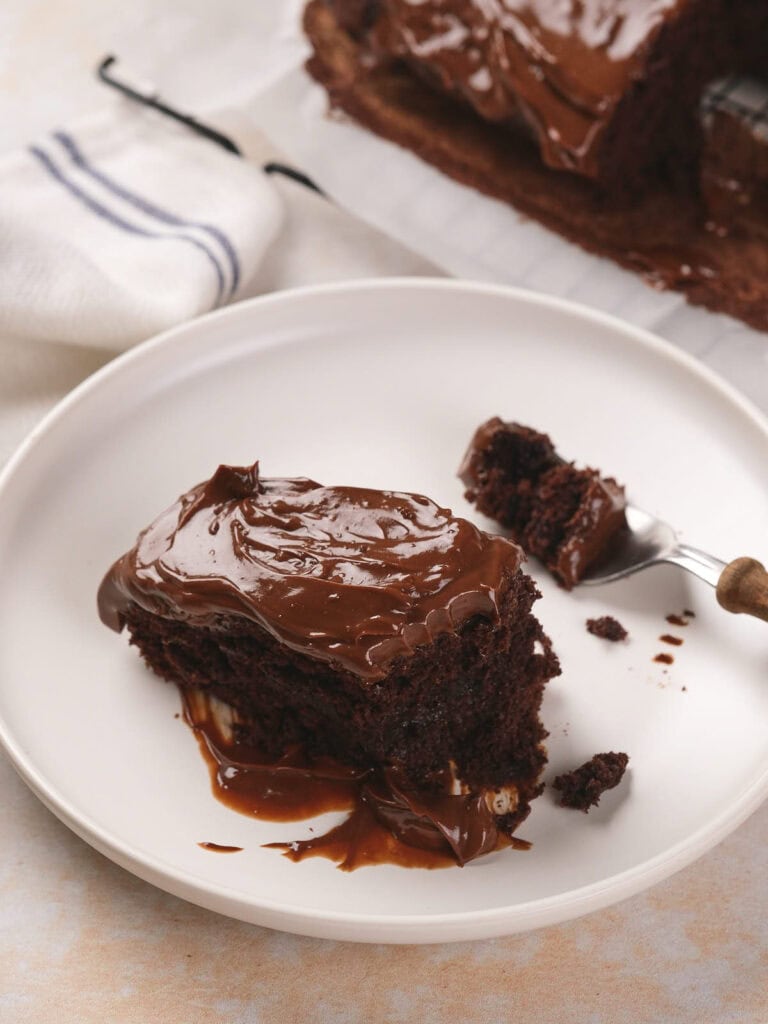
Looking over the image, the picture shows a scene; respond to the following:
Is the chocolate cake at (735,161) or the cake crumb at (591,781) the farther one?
the chocolate cake at (735,161)

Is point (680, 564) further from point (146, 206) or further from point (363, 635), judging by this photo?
point (146, 206)

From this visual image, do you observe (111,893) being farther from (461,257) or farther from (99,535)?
(461,257)

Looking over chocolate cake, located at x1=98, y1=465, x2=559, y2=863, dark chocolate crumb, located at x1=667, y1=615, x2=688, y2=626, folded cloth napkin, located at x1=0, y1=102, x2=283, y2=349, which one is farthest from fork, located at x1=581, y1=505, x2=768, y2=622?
folded cloth napkin, located at x1=0, y1=102, x2=283, y2=349

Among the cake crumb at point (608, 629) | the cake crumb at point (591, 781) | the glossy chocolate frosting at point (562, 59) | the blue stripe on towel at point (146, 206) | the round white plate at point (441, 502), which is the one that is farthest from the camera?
the blue stripe on towel at point (146, 206)

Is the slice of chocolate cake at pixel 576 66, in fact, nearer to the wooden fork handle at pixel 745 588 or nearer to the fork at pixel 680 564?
the fork at pixel 680 564

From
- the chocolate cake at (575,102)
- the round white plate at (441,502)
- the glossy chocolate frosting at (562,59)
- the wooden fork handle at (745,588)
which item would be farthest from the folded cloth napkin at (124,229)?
the wooden fork handle at (745,588)

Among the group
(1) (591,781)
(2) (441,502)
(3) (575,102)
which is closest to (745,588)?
(1) (591,781)
